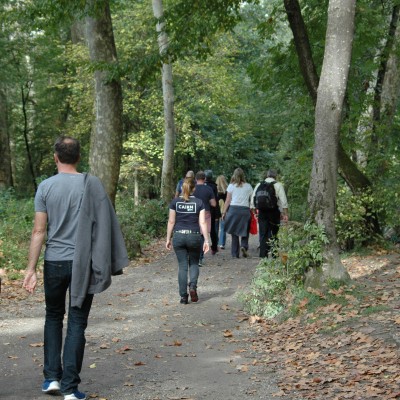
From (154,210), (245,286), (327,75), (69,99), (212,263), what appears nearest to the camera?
(327,75)

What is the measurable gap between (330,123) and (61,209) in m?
5.17

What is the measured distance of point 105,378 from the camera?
742cm

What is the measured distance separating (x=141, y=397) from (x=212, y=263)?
10534 millimetres

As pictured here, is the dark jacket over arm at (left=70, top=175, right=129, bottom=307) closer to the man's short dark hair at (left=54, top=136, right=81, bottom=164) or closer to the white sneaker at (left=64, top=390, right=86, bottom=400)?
the man's short dark hair at (left=54, top=136, right=81, bottom=164)

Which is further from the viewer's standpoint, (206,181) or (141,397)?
(206,181)

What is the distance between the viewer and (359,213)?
15.3 metres

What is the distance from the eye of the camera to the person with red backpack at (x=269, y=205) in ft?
53.3

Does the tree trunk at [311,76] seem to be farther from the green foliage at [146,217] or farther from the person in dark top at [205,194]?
the green foliage at [146,217]

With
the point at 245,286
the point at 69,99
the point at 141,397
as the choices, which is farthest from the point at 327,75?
the point at 69,99

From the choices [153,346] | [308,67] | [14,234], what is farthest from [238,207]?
[153,346]

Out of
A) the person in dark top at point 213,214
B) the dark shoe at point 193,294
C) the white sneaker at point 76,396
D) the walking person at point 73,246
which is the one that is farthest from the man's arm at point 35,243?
the person in dark top at point 213,214

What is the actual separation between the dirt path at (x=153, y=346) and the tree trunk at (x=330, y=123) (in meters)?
1.54

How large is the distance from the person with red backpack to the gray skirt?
0.71m

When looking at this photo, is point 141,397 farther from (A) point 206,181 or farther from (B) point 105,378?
(A) point 206,181
